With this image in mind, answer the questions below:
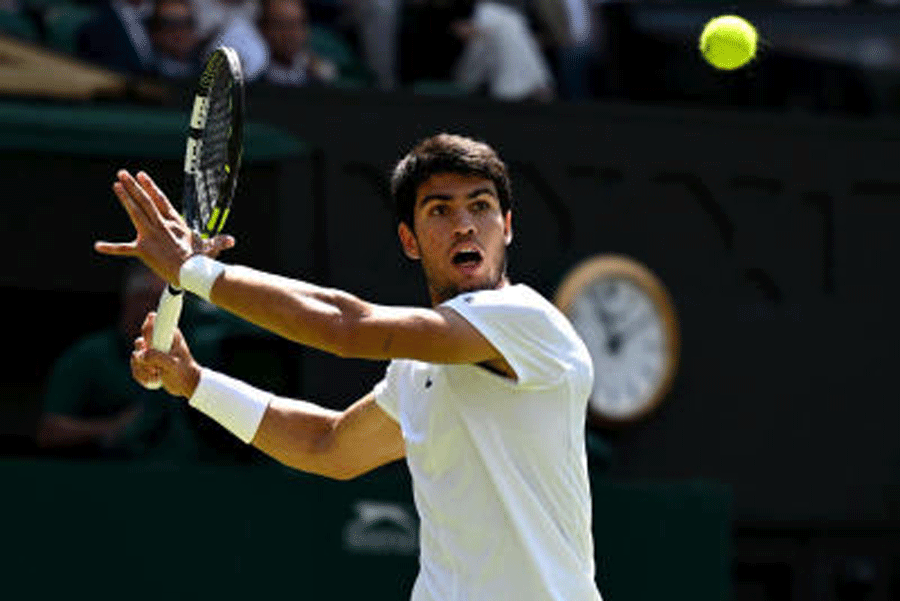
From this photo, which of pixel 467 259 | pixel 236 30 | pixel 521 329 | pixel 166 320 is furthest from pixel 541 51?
pixel 521 329

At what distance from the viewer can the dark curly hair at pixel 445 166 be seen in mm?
5816

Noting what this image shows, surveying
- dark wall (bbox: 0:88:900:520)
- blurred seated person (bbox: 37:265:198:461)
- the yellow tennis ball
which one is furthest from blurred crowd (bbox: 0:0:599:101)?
the yellow tennis ball

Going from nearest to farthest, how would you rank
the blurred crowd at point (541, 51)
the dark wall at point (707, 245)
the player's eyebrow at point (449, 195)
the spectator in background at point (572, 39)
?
the player's eyebrow at point (449, 195), the dark wall at point (707, 245), the blurred crowd at point (541, 51), the spectator in background at point (572, 39)

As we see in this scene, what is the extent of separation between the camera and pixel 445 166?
19.1 feet

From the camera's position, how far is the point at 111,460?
985cm

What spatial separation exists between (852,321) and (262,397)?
7.37 m

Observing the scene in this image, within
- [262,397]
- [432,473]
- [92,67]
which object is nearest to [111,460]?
[92,67]

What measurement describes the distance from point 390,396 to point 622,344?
6.56 meters

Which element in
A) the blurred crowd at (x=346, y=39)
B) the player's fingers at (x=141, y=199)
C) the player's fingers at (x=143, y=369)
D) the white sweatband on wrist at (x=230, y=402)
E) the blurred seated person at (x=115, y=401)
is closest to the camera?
the player's fingers at (x=141, y=199)

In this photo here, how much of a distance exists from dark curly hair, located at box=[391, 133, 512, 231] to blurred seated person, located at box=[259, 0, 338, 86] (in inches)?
235

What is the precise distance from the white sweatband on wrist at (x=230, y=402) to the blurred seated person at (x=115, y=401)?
380 cm

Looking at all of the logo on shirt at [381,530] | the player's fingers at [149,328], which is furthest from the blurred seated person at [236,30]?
the player's fingers at [149,328]

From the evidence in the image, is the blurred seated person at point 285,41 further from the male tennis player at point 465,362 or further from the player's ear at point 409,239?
the male tennis player at point 465,362

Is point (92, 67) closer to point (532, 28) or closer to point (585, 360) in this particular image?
point (532, 28)
